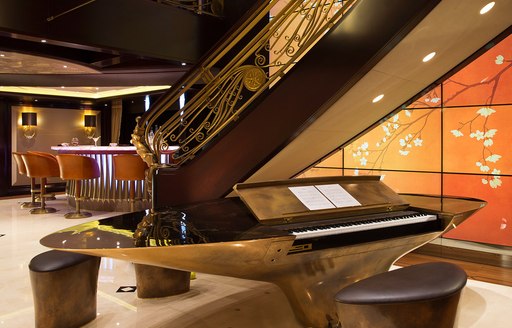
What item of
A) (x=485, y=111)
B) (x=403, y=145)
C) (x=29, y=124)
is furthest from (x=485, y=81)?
(x=29, y=124)

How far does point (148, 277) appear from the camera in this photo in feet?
12.0

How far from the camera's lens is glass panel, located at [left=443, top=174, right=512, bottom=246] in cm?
460

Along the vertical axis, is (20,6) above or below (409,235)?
above

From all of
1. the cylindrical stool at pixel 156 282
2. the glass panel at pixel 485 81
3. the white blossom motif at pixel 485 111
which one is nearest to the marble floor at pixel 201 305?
the cylindrical stool at pixel 156 282

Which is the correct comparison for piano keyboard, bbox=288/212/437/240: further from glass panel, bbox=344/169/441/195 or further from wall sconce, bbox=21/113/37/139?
wall sconce, bbox=21/113/37/139

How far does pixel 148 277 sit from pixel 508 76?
12.7 feet

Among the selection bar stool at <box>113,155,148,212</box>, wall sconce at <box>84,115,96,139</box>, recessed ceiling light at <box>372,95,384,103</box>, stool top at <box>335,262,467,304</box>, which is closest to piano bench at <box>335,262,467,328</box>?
stool top at <box>335,262,467,304</box>

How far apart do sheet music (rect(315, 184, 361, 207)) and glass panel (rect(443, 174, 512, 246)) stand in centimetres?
218

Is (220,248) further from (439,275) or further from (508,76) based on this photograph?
(508,76)

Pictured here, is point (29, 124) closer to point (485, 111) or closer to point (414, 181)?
point (414, 181)

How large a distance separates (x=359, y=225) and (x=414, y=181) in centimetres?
265

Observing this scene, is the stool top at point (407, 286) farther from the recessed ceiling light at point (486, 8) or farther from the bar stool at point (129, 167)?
the bar stool at point (129, 167)

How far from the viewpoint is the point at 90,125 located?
1324 cm

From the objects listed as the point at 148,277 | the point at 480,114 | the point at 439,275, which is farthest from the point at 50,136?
the point at 439,275
